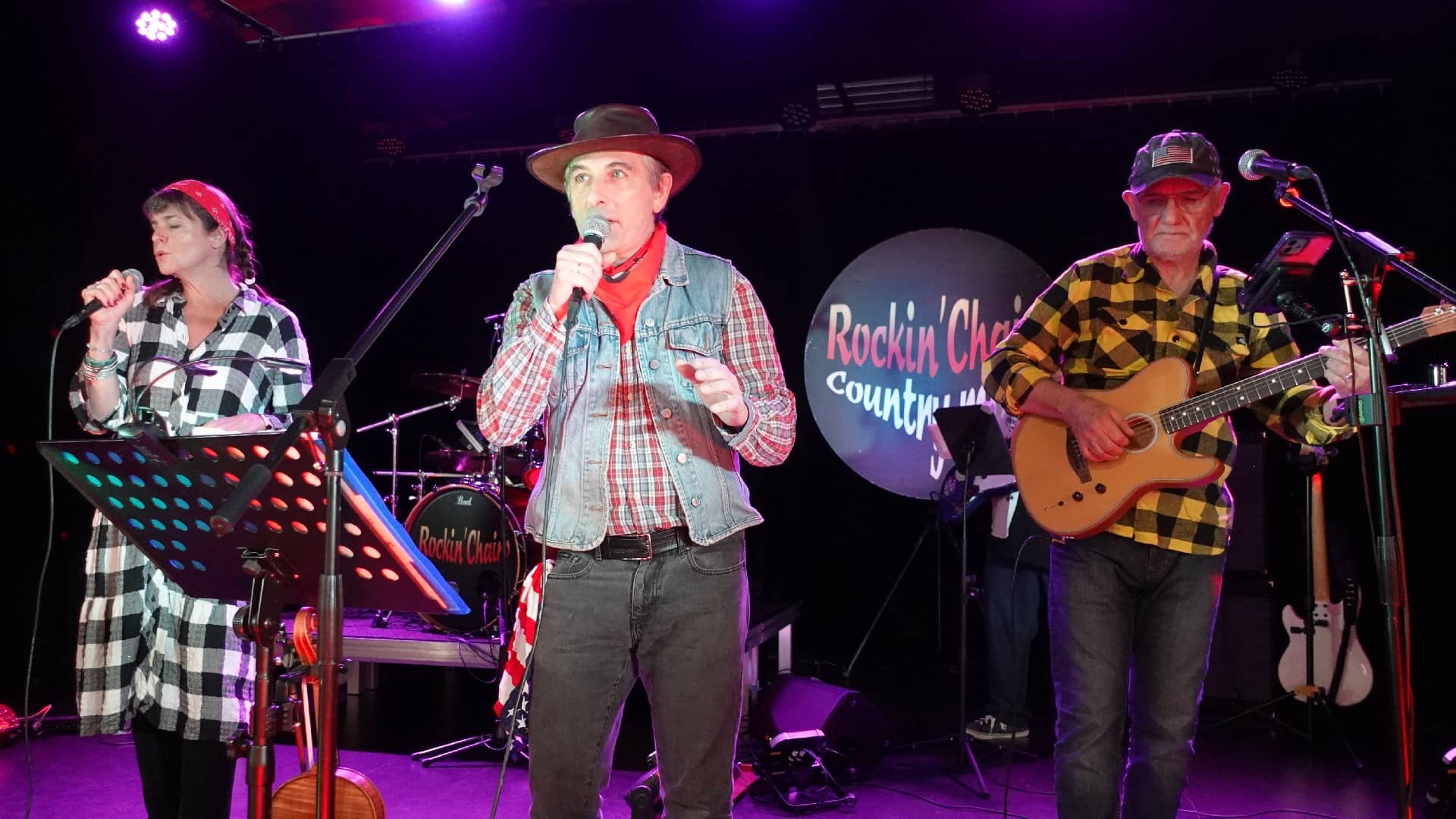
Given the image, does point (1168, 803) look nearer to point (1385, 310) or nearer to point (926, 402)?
point (926, 402)

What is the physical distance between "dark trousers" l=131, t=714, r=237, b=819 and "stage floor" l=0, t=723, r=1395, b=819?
1747 mm

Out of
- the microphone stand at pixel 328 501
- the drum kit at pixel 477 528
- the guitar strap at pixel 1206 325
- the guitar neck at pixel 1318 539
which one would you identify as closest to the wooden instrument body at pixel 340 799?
the microphone stand at pixel 328 501

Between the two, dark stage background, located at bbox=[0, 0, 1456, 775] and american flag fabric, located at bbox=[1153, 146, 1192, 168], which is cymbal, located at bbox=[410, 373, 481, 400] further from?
american flag fabric, located at bbox=[1153, 146, 1192, 168]

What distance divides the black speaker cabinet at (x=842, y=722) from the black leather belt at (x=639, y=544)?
268 centimetres

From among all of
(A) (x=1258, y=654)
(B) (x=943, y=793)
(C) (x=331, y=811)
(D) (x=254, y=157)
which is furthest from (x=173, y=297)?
(A) (x=1258, y=654)

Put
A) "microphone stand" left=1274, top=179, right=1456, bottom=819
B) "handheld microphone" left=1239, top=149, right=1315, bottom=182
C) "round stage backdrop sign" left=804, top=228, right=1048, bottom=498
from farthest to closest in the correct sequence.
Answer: "round stage backdrop sign" left=804, top=228, right=1048, bottom=498
"handheld microphone" left=1239, top=149, right=1315, bottom=182
"microphone stand" left=1274, top=179, right=1456, bottom=819

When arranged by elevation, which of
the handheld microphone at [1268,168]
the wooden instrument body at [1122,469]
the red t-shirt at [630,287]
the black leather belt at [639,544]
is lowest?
the black leather belt at [639,544]

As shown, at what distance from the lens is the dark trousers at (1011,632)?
18.0 ft

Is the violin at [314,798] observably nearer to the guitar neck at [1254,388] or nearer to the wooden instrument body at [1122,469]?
the wooden instrument body at [1122,469]

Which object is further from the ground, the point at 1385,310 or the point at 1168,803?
the point at 1385,310

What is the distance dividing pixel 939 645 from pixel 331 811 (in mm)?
5770

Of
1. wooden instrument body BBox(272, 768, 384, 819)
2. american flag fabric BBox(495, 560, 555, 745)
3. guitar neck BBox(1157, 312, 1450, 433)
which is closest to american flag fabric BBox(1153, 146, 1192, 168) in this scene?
guitar neck BBox(1157, 312, 1450, 433)

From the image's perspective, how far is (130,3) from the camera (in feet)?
19.0

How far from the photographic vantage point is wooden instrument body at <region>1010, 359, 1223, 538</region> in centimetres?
284
